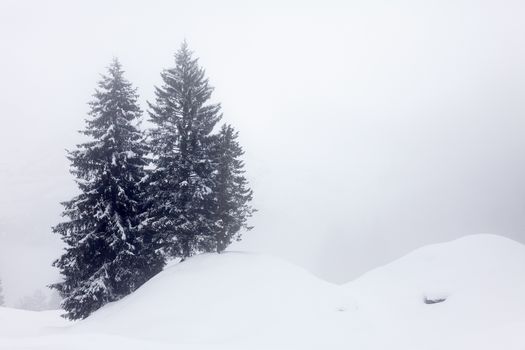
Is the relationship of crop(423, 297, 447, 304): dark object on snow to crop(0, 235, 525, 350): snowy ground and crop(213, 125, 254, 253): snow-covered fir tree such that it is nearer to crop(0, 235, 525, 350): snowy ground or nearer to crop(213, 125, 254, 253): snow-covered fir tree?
crop(0, 235, 525, 350): snowy ground

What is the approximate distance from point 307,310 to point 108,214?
12867 millimetres

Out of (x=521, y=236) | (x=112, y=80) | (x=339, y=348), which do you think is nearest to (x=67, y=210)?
(x=112, y=80)

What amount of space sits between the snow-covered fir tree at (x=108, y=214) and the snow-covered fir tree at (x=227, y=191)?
4.59m

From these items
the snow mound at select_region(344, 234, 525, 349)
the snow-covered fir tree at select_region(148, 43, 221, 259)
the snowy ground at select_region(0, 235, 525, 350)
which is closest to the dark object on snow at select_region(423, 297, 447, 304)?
the snow mound at select_region(344, 234, 525, 349)

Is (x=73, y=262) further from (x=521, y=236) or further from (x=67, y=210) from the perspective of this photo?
(x=521, y=236)

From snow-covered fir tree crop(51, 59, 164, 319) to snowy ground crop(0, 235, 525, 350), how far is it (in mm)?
2540

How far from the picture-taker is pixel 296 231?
118 metres

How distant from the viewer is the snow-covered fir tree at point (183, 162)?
Result: 69.8ft

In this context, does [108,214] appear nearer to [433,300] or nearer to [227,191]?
[227,191]

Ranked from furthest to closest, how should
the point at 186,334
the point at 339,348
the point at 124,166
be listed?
the point at 124,166
the point at 186,334
the point at 339,348

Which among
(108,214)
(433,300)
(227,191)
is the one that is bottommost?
(433,300)

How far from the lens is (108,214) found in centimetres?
2003

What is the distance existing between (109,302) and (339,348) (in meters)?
14.4

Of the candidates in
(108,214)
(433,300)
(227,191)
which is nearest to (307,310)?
(433,300)
